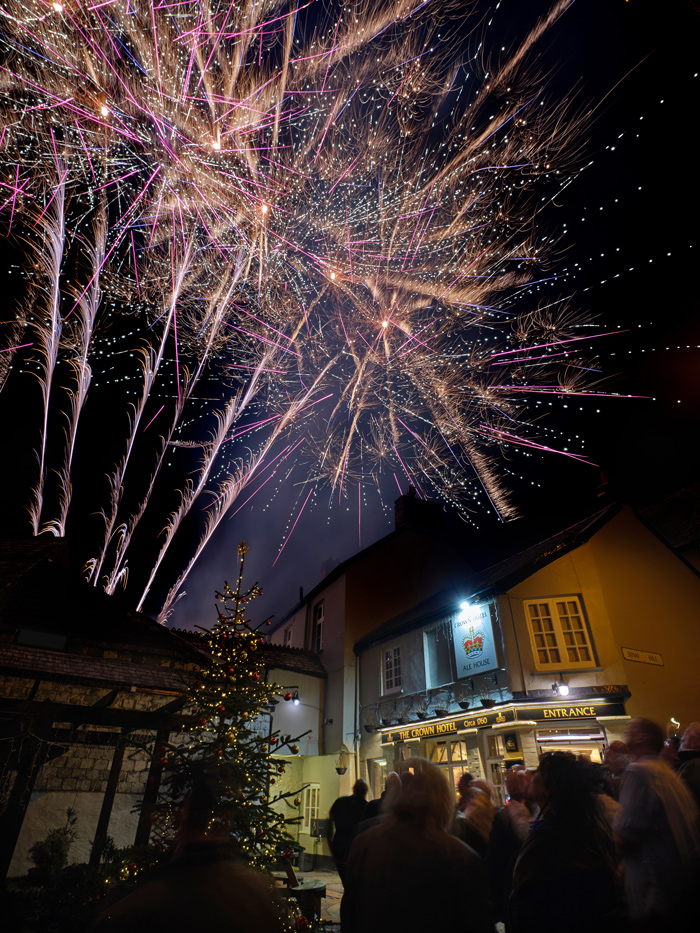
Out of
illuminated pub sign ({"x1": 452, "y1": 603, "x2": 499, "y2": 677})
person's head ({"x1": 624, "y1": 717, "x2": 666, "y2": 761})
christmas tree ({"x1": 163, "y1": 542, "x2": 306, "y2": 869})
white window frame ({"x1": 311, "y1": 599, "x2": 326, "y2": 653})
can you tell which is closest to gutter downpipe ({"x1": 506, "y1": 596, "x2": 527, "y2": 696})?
illuminated pub sign ({"x1": 452, "y1": 603, "x2": 499, "y2": 677})

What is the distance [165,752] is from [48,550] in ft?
21.8

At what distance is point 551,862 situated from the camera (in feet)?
8.79

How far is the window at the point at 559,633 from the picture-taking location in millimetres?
11820

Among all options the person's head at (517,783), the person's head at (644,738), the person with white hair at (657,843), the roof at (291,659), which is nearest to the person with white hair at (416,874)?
the person with white hair at (657,843)

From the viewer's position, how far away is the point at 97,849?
8453mm

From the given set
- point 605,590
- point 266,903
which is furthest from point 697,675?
point 266,903

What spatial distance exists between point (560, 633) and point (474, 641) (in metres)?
2.41

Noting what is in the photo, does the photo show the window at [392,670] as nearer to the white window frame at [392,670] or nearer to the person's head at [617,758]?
the white window frame at [392,670]

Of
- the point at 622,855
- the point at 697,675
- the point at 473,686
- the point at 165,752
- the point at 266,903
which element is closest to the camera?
the point at 266,903

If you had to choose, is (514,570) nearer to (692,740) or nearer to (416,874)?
(692,740)

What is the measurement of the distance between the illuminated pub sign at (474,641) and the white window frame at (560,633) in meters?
1.11

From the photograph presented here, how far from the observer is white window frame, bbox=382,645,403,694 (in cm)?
1653

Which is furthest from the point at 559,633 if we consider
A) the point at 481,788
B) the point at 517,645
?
the point at 481,788

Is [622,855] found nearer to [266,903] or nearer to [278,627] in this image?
[266,903]
